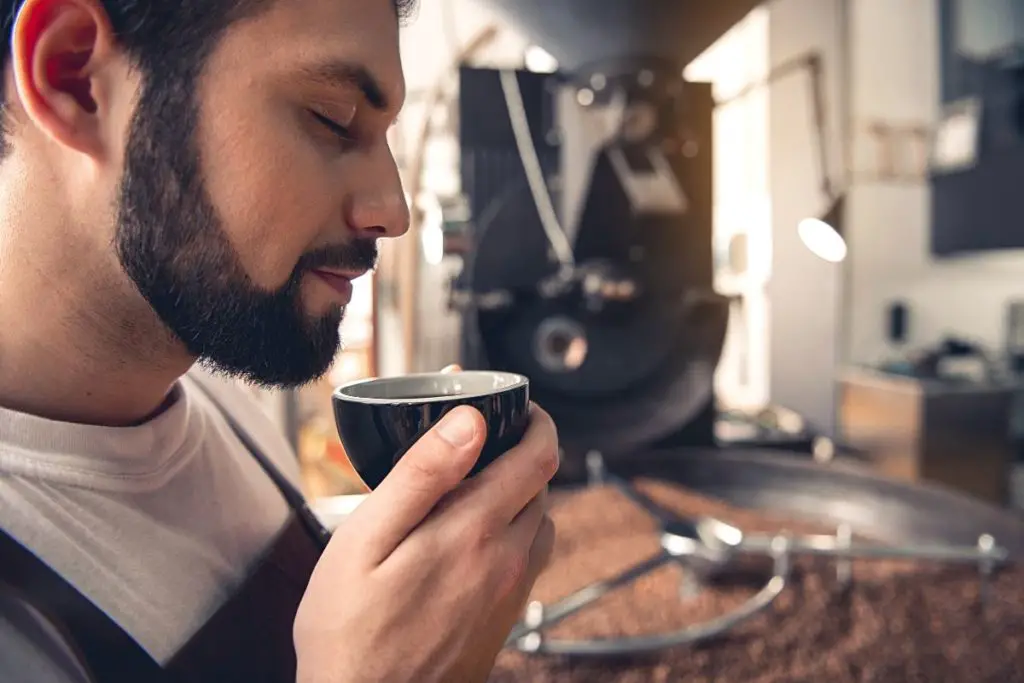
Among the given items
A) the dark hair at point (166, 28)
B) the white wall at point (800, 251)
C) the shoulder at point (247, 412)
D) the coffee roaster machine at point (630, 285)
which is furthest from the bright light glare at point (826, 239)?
the dark hair at point (166, 28)

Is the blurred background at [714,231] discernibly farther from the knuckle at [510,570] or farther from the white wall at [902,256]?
the knuckle at [510,570]

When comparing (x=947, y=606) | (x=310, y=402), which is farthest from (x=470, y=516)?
(x=310, y=402)

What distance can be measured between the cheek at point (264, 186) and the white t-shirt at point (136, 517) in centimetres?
12

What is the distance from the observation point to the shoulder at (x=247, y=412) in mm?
533

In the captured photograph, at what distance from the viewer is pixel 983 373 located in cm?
177

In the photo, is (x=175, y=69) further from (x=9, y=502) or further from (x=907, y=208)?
(x=907, y=208)

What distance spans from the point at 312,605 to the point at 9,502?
0.47 feet

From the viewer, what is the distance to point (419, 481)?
297mm

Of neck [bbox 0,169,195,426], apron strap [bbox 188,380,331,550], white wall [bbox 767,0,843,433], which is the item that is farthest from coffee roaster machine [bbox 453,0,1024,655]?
white wall [bbox 767,0,843,433]

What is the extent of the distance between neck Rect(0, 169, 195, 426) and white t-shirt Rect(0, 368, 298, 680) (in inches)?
0.9

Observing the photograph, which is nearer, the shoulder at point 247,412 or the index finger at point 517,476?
the index finger at point 517,476

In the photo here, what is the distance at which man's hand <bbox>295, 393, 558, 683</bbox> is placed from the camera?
0.97ft

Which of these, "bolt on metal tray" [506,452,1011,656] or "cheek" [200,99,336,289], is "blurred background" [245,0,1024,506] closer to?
"cheek" [200,99,336,289]

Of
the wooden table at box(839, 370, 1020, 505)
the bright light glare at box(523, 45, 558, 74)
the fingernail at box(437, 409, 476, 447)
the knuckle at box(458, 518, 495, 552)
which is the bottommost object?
the wooden table at box(839, 370, 1020, 505)
